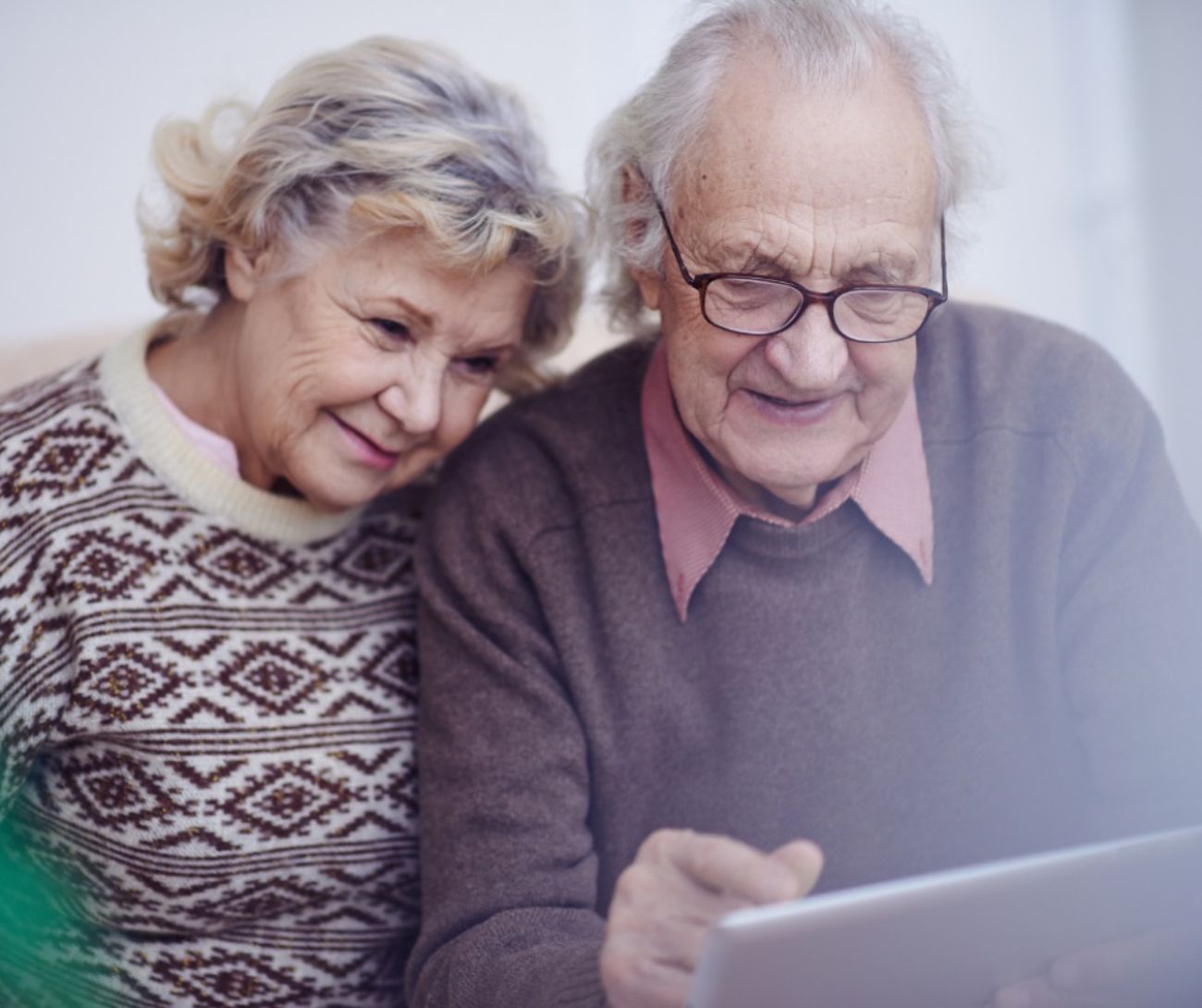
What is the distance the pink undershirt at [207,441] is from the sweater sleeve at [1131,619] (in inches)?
38.3

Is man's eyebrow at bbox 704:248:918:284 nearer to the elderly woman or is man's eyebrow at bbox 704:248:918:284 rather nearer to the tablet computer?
the elderly woman

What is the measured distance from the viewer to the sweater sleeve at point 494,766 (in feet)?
4.22

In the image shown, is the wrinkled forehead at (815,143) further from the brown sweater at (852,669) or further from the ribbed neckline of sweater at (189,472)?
the ribbed neckline of sweater at (189,472)

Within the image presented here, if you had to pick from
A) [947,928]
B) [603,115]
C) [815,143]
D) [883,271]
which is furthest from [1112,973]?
[603,115]

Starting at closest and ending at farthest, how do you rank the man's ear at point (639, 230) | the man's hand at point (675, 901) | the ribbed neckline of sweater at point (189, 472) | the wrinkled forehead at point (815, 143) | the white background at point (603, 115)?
the man's hand at point (675, 901) < the wrinkled forehead at point (815, 143) < the man's ear at point (639, 230) < the ribbed neckline of sweater at point (189, 472) < the white background at point (603, 115)

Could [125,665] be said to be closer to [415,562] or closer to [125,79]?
[415,562]

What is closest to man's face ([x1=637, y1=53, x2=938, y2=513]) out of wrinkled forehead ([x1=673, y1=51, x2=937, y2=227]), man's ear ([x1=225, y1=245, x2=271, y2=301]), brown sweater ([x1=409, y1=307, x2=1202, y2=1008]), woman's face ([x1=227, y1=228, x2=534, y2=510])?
wrinkled forehead ([x1=673, y1=51, x2=937, y2=227])

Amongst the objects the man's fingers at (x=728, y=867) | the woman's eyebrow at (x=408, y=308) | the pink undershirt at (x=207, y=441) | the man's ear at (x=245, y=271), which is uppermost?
the man's ear at (x=245, y=271)

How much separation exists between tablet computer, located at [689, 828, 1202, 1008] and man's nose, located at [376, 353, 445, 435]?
774 mm

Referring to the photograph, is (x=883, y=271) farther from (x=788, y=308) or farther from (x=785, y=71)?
(x=785, y=71)

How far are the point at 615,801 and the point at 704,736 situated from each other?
123 mm

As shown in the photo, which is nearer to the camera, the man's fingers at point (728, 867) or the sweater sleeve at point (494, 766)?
the man's fingers at point (728, 867)

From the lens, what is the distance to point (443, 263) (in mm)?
1425

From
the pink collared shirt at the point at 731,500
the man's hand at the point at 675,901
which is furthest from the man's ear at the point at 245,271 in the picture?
the man's hand at the point at 675,901
